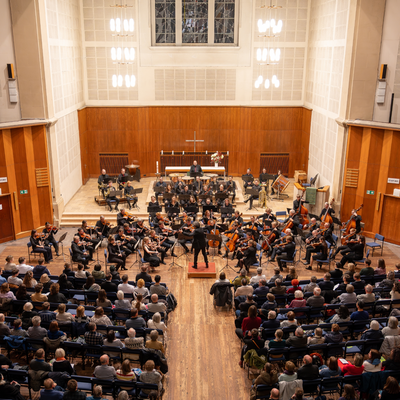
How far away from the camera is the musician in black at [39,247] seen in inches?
596

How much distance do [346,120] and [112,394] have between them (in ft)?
46.1

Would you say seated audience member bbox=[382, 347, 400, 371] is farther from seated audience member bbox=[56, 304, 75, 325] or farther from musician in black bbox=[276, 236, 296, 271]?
seated audience member bbox=[56, 304, 75, 325]

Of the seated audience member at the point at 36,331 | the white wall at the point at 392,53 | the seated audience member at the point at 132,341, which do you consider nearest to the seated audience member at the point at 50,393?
the seated audience member at the point at 132,341

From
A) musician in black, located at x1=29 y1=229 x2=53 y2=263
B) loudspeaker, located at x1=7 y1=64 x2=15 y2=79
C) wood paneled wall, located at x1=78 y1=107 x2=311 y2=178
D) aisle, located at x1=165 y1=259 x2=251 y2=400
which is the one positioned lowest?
aisle, located at x1=165 y1=259 x2=251 y2=400

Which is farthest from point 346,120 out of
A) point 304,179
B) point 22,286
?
point 22,286

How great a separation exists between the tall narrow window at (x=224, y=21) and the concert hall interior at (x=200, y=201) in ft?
0.24

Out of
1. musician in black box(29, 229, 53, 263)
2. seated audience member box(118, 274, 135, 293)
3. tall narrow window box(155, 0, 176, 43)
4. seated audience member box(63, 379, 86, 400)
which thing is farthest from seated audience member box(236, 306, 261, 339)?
tall narrow window box(155, 0, 176, 43)

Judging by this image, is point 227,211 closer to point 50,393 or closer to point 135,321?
point 135,321

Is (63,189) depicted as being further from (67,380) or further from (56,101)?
(67,380)

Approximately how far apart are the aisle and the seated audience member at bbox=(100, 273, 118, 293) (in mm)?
1775

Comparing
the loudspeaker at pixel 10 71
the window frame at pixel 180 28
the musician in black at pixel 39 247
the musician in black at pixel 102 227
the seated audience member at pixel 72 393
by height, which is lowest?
the musician in black at pixel 39 247

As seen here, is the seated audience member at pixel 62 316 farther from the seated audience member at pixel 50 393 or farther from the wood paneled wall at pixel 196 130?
the wood paneled wall at pixel 196 130

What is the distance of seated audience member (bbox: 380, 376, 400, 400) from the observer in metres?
7.52

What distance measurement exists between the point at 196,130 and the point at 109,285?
1519 centimetres
